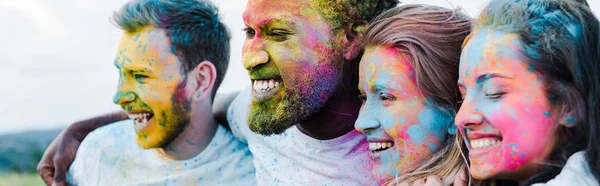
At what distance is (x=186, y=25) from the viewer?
4387mm

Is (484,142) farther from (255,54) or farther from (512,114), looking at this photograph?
(255,54)

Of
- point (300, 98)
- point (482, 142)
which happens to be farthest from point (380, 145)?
point (482, 142)

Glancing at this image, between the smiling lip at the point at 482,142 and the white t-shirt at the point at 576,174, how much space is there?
0.20 m

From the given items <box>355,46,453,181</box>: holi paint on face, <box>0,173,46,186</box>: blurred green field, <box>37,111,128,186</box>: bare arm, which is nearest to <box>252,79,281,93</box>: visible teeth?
<box>355,46,453,181</box>: holi paint on face

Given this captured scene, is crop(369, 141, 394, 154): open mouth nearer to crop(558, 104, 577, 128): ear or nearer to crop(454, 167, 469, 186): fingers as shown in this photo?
crop(454, 167, 469, 186): fingers

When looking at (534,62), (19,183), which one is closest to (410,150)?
(534,62)

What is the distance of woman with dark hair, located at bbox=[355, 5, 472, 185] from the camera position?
9.81ft

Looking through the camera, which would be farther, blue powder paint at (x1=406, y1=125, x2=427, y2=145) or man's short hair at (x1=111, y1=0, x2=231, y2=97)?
man's short hair at (x1=111, y1=0, x2=231, y2=97)

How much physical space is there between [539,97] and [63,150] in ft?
10.7

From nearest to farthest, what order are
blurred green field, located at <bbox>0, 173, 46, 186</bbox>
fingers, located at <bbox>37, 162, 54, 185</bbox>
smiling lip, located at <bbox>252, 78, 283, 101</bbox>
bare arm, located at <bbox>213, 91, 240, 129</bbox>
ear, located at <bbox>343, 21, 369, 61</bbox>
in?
ear, located at <bbox>343, 21, 369, 61</bbox> < smiling lip, located at <bbox>252, 78, 283, 101</bbox> < bare arm, located at <bbox>213, 91, 240, 129</bbox> < fingers, located at <bbox>37, 162, 54, 185</bbox> < blurred green field, located at <bbox>0, 173, 46, 186</bbox>

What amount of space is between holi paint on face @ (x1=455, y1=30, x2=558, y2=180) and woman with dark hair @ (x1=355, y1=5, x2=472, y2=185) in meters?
0.32

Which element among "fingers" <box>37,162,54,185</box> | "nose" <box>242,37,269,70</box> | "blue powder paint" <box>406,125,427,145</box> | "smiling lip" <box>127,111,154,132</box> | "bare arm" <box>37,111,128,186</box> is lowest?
"fingers" <box>37,162,54,185</box>

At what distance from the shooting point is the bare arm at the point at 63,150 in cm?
486

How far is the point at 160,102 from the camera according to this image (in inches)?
170
